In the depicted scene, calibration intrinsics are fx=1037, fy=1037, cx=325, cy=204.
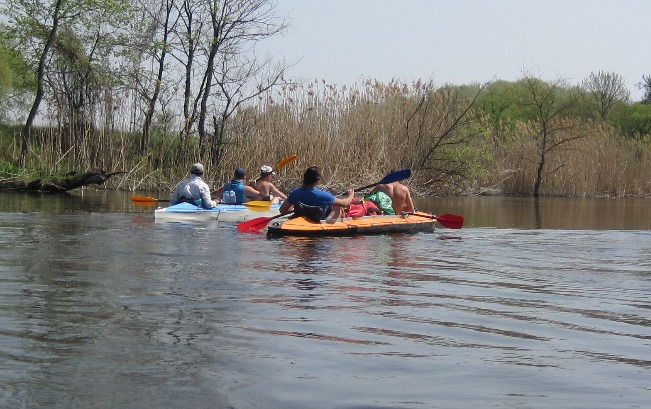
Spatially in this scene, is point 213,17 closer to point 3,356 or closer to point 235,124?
point 235,124

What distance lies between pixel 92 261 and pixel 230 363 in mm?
4905

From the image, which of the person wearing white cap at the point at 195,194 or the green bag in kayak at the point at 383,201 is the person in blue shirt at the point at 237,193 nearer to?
the person wearing white cap at the point at 195,194

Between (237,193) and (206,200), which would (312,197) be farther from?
(237,193)

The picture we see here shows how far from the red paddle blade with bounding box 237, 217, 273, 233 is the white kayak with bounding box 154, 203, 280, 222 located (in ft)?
4.63

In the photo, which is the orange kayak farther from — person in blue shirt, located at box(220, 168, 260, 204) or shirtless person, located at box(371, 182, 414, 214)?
person in blue shirt, located at box(220, 168, 260, 204)

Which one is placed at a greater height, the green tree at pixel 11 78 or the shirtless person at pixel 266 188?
the green tree at pixel 11 78

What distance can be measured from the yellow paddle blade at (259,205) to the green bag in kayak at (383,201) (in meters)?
1.79

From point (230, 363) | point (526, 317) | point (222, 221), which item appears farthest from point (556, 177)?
point (230, 363)

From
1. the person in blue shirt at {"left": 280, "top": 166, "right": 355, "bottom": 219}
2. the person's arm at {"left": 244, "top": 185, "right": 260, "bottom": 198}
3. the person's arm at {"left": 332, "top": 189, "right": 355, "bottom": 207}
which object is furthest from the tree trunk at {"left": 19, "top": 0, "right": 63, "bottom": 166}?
the person's arm at {"left": 332, "top": 189, "right": 355, "bottom": 207}

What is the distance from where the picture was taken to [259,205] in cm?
1669

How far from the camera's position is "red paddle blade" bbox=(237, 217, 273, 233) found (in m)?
14.5

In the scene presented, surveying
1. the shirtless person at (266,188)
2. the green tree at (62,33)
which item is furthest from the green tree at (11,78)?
the shirtless person at (266,188)

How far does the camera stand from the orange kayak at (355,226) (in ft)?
44.1

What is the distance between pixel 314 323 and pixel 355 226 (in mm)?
7182
